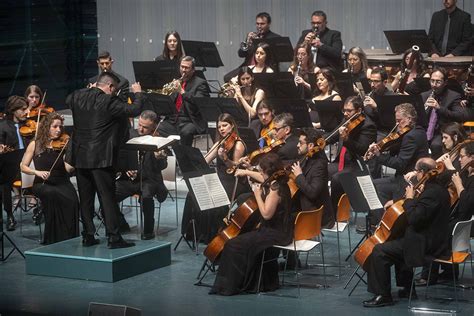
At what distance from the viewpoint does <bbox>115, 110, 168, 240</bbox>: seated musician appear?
9.92m

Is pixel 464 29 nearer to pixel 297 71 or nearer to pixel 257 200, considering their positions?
pixel 297 71

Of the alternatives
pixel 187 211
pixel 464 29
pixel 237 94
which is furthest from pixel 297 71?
pixel 187 211

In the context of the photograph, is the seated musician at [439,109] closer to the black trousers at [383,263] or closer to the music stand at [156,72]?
the black trousers at [383,263]

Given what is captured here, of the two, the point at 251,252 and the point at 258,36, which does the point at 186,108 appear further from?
the point at 251,252

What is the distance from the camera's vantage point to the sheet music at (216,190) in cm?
889

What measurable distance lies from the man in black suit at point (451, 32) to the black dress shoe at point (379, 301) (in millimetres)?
4268

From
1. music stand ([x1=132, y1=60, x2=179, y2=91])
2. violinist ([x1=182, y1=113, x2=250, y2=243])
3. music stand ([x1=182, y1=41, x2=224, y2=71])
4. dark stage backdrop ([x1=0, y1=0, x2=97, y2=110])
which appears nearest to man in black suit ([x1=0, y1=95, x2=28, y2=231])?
music stand ([x1=132, y1=60, x2=179, y2=91])

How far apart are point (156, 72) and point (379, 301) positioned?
472cm

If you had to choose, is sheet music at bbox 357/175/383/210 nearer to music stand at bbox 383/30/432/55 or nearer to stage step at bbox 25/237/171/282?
stage step at bbox 25/237/171/282

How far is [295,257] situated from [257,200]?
29.4 inches

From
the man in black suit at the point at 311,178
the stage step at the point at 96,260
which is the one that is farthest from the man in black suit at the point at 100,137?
the man in black suit at the point at 311,178

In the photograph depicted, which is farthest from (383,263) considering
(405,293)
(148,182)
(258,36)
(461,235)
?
(258,36)

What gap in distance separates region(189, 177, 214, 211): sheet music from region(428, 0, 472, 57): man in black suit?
370 centimetres

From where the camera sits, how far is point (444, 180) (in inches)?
307
